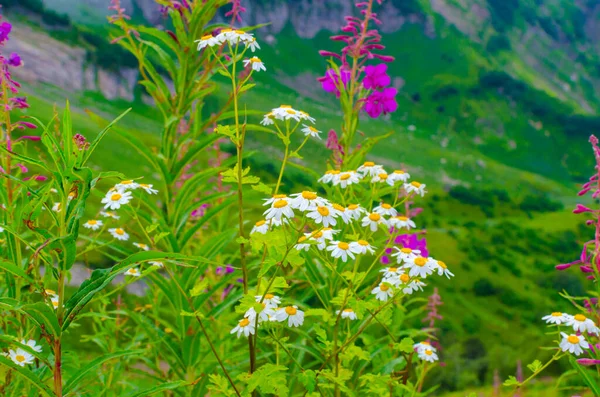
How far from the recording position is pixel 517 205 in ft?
460

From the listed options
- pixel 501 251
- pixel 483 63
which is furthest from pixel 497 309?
pixel 483 63

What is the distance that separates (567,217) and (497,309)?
5758 cm

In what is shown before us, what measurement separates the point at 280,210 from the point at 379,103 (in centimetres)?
220

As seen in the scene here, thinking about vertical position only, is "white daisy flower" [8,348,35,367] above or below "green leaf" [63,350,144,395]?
below

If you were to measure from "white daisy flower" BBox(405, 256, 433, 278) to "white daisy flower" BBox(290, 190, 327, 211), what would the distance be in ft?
1.99

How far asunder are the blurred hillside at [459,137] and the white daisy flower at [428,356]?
18.9m

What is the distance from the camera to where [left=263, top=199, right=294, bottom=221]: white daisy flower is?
2.54m

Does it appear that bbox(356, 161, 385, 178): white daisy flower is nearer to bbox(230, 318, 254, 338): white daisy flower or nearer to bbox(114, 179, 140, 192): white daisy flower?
bbox(230, 318, 254, 338): white daisy flower

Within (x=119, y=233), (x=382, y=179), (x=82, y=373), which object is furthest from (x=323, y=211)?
(x=119, y=233)

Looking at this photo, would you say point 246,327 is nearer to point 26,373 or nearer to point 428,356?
point 26,373

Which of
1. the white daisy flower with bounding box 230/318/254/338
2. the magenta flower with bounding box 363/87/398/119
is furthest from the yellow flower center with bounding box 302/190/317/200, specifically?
the magenta flower with bounding box 363/87/398/119

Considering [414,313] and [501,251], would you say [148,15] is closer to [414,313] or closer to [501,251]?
[501,251]

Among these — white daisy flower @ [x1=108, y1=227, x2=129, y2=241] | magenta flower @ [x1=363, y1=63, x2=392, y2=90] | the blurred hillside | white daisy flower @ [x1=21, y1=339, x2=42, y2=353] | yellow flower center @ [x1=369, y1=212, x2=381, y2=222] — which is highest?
the blurred hillside

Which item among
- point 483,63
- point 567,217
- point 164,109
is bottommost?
point 164,109
